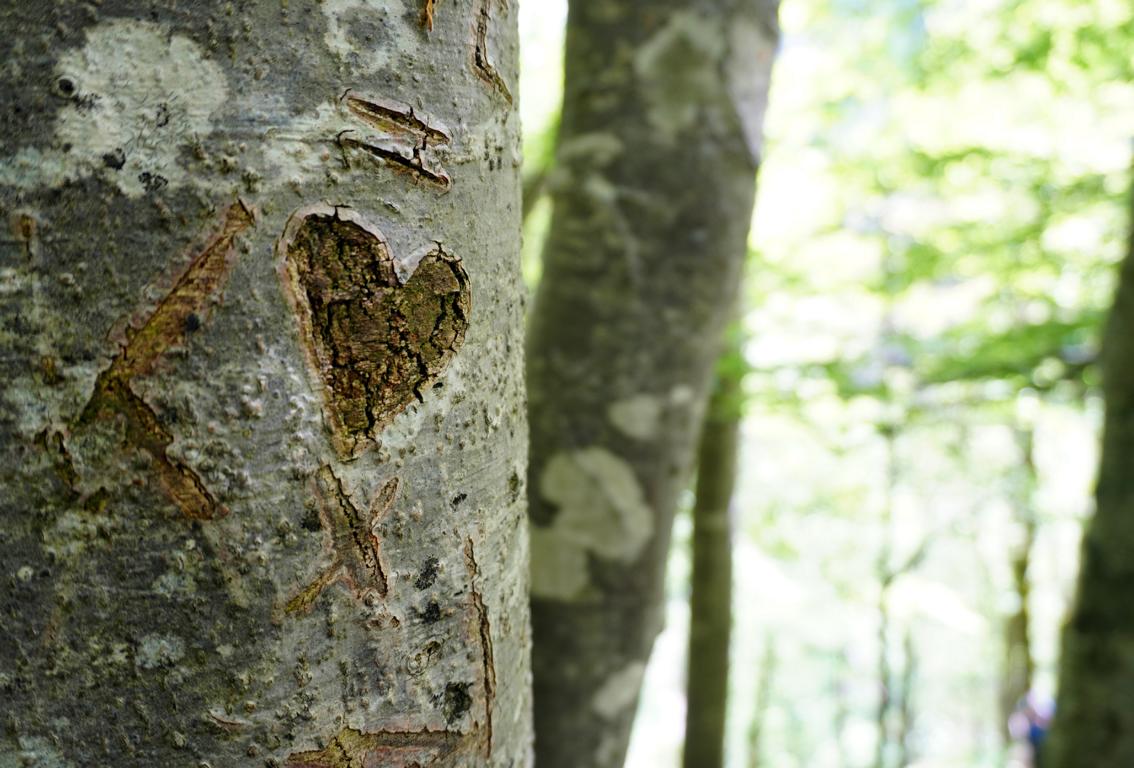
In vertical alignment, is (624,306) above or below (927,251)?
below

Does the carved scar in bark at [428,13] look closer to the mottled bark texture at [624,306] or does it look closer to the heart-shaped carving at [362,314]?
the heart-shaped carving at [362,314]

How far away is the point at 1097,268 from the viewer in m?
4.70

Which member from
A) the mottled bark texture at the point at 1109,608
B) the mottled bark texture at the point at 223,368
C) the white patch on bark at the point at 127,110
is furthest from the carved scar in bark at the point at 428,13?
the mottled bark texture at the point at 1109,608

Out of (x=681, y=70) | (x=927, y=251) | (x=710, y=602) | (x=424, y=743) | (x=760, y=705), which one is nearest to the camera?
(x=424, y=743)

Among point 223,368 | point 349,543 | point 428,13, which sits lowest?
point 349,543

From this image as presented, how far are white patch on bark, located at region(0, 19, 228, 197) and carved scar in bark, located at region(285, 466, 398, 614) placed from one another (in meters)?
0.21

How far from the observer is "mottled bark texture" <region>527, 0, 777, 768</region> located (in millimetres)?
1664

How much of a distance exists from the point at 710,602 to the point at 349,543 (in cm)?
413

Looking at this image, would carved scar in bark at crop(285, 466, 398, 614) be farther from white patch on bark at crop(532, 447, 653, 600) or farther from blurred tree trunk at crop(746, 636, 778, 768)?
blurred tree trunk at crop(746, 636, 778, 768)

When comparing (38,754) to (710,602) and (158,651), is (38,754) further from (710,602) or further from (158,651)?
(710,602)

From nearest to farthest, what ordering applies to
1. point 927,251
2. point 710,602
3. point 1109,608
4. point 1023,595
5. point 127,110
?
1. point 127,110
2. point 1109,608
3. point 710,602
4. point 927,251
5. point 1023,595

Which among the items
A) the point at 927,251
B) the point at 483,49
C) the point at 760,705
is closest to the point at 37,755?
the point at 483,49

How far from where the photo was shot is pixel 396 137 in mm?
543

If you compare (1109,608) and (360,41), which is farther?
(1109,608)
